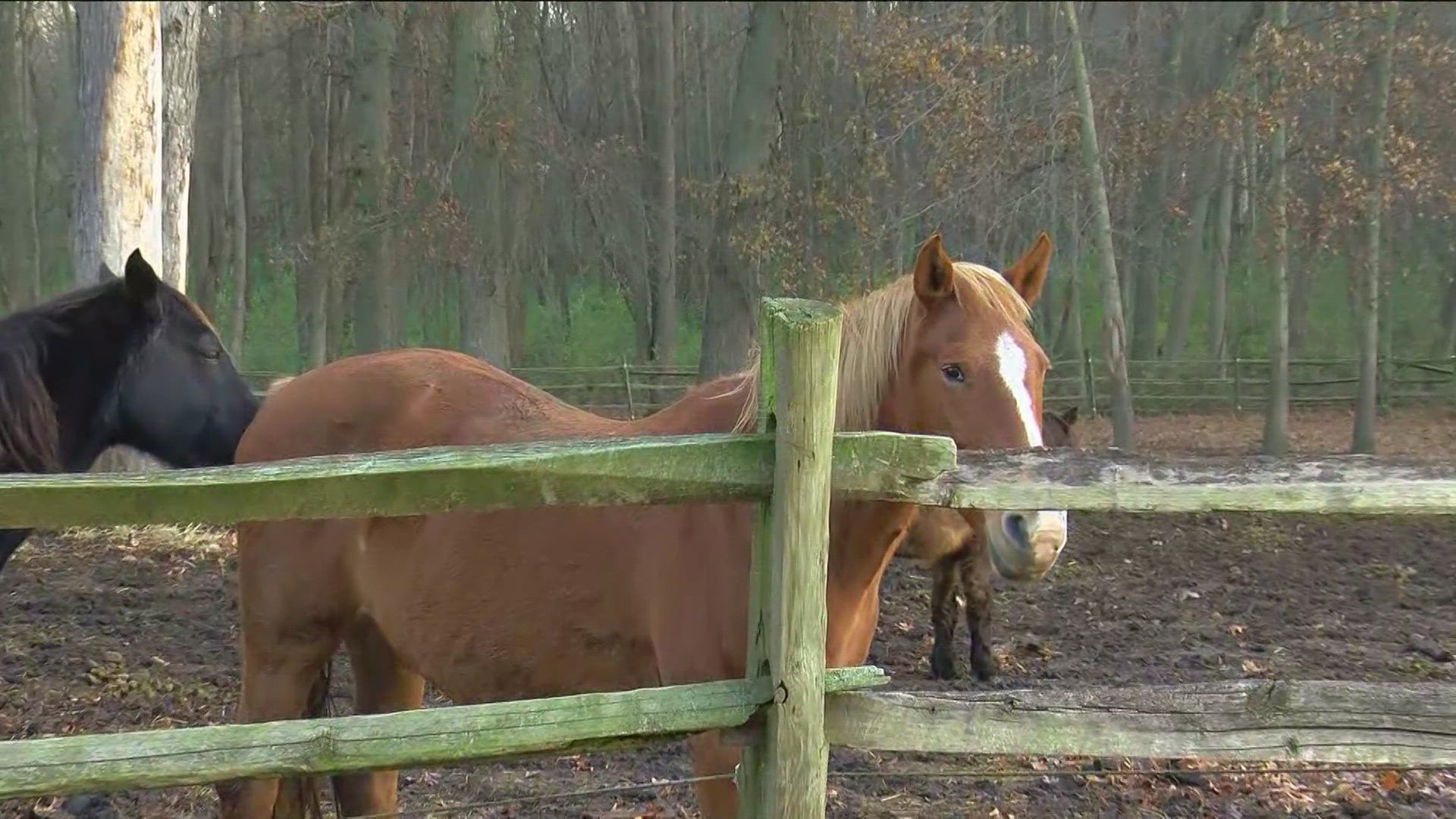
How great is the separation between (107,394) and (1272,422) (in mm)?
13577

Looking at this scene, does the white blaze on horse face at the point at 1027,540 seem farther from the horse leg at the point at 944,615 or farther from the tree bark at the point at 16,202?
the tree bark at the point at 16,202

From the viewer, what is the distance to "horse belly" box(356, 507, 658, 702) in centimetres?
319

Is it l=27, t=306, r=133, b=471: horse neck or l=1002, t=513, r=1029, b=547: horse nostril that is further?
l=27, t=306, r=133, b=471: horse neck

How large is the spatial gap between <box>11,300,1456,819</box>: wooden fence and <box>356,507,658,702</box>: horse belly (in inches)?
33.0

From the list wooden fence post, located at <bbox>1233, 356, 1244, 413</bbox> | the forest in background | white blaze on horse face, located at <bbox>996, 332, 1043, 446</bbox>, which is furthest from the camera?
wooden fence post, located at <bbox>1233, 356, 1244, 413</bbox>

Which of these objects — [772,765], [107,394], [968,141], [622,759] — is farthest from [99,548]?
[968,141]

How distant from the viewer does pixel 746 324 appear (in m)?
16.1

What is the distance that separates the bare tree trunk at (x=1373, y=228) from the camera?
13117mm

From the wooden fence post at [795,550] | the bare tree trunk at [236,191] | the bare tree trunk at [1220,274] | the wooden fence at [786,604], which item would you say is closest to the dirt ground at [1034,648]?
the wooden fence at [786,604]

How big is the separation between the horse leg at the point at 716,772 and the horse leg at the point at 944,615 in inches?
156

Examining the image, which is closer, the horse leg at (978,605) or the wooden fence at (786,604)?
the wooden fence at (786,604)

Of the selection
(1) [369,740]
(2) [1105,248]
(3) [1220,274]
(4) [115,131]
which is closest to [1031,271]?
(1) [369,740]

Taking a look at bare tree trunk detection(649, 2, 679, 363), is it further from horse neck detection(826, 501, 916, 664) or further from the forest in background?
horse neck detection(826, 501, 916, 664)

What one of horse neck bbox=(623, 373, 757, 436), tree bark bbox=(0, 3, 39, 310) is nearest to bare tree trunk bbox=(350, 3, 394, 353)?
tree bark bbox=(0, 3, 39, 310)
